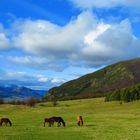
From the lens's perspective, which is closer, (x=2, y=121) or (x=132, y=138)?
(x=132, y=138)

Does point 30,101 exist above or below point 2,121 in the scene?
above

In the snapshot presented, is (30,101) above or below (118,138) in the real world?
above

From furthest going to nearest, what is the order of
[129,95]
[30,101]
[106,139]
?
[30,101] < [129,95] < [106,139]

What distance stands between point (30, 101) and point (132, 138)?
5664 inches

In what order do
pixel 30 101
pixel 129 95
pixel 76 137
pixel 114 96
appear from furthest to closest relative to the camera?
pixel 30 101 < pixel 114 96 < pixel 129 95 < pixel 76 137

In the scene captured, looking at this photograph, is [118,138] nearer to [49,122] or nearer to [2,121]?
[49,122]

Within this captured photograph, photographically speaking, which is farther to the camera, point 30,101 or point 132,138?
point 30,101

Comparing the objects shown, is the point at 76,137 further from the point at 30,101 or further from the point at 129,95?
the point at 30,101

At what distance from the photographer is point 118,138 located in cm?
3284

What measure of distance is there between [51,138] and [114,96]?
127 m

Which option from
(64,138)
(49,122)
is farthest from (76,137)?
(49,122)

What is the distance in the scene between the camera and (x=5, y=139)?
1280 inches

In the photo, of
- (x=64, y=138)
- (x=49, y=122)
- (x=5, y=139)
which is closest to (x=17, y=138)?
(x=5, y=139)

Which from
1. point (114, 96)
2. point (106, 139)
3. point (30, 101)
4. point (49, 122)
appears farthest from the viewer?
point (30, 101)
